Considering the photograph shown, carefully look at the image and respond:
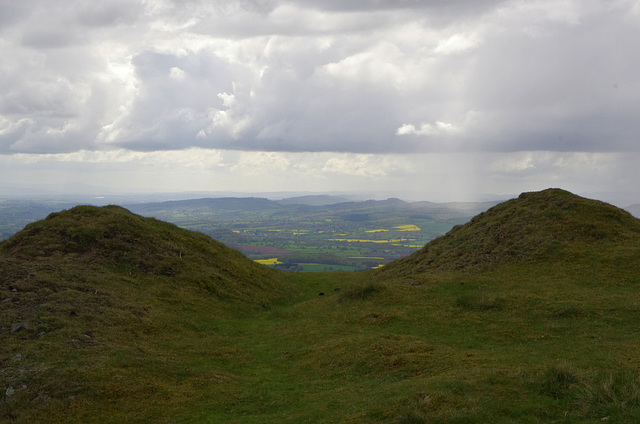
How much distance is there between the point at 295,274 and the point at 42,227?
2677 cm

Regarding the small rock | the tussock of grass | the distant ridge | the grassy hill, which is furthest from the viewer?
the distant ridge

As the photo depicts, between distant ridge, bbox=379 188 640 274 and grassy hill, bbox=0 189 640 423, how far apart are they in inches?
7.5

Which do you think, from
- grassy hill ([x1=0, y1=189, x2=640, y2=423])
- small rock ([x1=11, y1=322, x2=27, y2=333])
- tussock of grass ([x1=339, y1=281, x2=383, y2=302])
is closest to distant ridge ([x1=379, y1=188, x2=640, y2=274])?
grassy hill ([x1=0, y1=189, x2=640, y2=423])

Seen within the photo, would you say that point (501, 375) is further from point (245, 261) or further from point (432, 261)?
point (245, 261)

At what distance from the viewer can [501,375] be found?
1417cm

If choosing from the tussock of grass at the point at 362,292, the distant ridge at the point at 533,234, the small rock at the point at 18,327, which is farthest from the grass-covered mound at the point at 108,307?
the distant ridge at the point at 533,234

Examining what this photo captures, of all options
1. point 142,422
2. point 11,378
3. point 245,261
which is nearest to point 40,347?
point 11,378

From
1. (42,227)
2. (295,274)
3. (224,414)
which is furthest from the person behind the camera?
(295,274)

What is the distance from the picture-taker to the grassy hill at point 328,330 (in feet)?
45.2

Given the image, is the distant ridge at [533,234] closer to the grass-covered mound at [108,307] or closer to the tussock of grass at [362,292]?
the tussock of grass at [362,292]

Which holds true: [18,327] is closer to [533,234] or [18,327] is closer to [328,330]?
[328,330]

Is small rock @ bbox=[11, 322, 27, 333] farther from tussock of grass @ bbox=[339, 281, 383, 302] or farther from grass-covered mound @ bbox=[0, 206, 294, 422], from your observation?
tussock of grass @ bbox=[339, 281, 383, 302]

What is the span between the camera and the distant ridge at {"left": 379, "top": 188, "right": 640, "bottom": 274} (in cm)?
3372

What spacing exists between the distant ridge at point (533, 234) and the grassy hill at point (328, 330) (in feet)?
0.62
